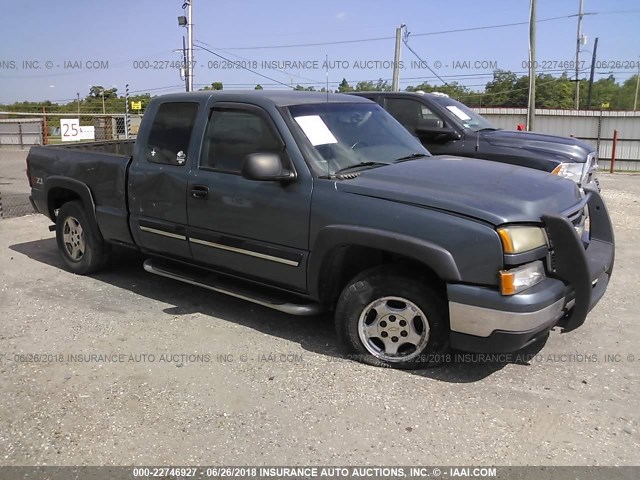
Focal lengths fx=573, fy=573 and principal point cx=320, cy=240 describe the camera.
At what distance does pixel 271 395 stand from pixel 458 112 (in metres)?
5.89

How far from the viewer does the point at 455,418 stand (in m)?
3.36

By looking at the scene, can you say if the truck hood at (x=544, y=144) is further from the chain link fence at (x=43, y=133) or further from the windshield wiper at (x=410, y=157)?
the chain link fence at (x=43, y=133)

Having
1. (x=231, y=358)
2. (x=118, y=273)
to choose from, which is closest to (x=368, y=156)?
(x=231, y=358)

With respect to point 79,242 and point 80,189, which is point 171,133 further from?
point 79,242

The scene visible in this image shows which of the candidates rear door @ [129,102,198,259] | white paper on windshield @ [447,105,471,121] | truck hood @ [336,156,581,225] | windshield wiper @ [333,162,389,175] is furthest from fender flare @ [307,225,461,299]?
white paper on windshield @ [447,105,471,121]

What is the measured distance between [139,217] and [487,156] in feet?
15.3

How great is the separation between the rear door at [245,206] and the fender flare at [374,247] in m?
0.11

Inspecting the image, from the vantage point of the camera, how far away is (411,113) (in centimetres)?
818

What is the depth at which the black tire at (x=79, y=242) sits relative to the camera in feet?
19.2

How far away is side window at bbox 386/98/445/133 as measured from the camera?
318 inches

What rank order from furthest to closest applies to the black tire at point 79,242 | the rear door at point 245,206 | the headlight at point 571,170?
the headlight at point 571,170, the black tire at point 79,242, the rear door at point 245,206

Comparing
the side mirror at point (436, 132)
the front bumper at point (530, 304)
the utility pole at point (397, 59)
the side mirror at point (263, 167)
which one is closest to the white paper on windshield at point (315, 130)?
the side mirror at point (263, 167)

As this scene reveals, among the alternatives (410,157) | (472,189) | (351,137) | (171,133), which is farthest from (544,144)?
(171,133)

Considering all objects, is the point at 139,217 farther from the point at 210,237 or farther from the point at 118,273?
the point at 118,273
